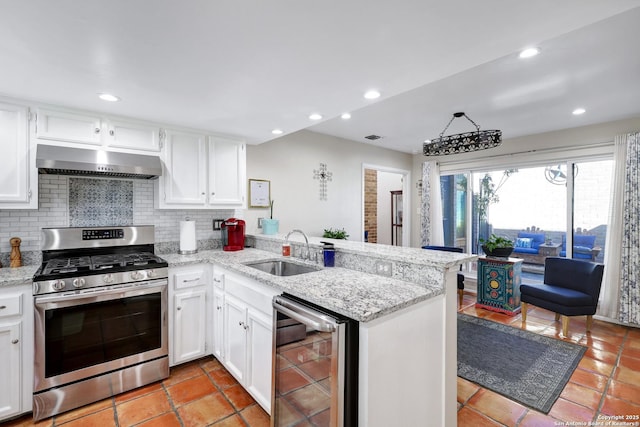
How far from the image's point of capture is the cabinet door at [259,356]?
1889 millimetres

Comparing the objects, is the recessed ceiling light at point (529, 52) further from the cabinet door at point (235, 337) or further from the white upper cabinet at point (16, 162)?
the white upper cabinet at point (16, 162)

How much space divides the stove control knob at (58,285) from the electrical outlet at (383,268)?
2.16 m

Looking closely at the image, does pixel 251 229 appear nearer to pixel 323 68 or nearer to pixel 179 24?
pixel 323 68

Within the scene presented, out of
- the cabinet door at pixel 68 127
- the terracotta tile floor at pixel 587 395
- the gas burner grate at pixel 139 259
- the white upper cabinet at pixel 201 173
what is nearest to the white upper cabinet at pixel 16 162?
the cabinet door at pixel 68 127

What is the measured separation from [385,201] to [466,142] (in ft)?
14.7

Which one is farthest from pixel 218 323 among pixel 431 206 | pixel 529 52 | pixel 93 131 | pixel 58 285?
pixel 431 206

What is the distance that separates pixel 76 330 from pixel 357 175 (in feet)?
13.5

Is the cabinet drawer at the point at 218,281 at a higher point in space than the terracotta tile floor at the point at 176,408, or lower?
higher

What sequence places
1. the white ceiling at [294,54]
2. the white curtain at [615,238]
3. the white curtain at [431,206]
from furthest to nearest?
1. the white curtain at [431,206]
2. the white curtain at [615,238]
3. the white ceiling at [294,54]

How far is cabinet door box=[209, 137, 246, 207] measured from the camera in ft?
10.5

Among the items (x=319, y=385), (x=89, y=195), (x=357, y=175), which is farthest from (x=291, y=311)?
(x=357, y=175)

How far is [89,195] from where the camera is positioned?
272 cm

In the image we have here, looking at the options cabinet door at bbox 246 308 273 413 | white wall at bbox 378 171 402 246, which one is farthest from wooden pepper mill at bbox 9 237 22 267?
white wall at bbox 378 171 402 246

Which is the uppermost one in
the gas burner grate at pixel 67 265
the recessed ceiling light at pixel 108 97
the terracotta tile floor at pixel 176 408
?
the recessed ceiling light at pixel 108 97
